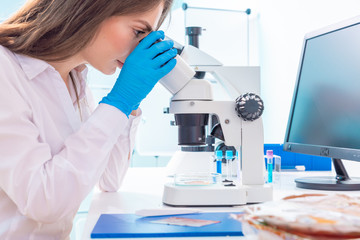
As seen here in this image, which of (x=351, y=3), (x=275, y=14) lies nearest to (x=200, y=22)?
(x=275, y=14)

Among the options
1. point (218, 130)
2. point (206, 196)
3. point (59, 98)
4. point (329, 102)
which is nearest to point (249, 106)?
point (218, 130)

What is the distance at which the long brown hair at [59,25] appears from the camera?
112 cm

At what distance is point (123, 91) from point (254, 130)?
0.40 metres

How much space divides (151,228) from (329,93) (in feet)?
2.71

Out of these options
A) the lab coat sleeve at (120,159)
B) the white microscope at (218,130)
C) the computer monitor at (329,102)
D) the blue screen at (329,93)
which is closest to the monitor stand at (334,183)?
the computer monitor at (329,102)

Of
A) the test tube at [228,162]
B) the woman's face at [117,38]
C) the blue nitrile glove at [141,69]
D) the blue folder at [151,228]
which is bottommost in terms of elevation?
the blue folder at [151,228]

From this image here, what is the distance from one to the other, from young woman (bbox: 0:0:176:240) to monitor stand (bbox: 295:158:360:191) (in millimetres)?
619

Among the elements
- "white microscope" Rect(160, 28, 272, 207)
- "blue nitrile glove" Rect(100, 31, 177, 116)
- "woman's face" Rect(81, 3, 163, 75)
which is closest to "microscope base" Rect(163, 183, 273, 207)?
"white microscope" Rect(160, 28, 272, 207)

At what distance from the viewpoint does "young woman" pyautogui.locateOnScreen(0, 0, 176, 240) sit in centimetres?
97

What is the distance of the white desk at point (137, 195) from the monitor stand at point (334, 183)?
0.10 ft

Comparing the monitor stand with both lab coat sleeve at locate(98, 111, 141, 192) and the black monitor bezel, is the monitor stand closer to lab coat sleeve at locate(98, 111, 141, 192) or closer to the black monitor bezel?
the black monitor bezel

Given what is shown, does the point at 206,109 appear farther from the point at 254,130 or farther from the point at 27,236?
the point at 27,236

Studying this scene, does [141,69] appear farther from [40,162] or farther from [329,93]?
[329,93]

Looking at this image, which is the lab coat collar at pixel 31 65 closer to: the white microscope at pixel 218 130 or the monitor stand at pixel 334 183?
the white microscope at pixel 218 130
